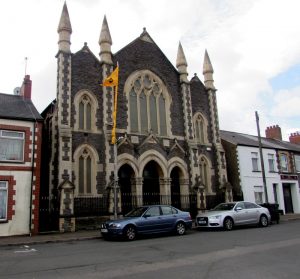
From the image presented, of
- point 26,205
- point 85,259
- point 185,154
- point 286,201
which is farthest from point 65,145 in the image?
point 286,201

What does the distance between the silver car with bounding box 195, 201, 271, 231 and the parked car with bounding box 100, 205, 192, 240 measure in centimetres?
176

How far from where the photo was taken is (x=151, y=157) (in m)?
23.8

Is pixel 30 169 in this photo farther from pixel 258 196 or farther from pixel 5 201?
pixel 258 196

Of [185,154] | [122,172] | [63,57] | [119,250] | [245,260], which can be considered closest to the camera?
[245,260]

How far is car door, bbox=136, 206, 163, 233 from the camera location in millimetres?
15578

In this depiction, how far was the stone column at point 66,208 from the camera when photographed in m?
18.9

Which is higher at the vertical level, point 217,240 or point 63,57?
point 63,57

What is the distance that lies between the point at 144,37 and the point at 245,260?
20.7 meters

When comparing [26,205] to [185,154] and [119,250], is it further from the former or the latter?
[185,154]

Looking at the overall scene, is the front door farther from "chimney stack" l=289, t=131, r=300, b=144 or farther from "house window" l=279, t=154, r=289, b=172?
"chimney stack" l=289, t=131, r=300, b=144

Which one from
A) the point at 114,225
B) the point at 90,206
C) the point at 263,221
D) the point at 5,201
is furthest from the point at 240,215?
the point at 5,201

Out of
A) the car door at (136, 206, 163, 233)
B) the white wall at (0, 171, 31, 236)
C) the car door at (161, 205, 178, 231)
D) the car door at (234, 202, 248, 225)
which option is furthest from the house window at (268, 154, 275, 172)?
the white wall at (0, 171, 31, 236)

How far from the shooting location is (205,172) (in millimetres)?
27438

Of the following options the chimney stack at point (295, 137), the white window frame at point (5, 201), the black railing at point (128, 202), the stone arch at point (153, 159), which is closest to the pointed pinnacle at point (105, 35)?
the stone arch at point (153, 159)
